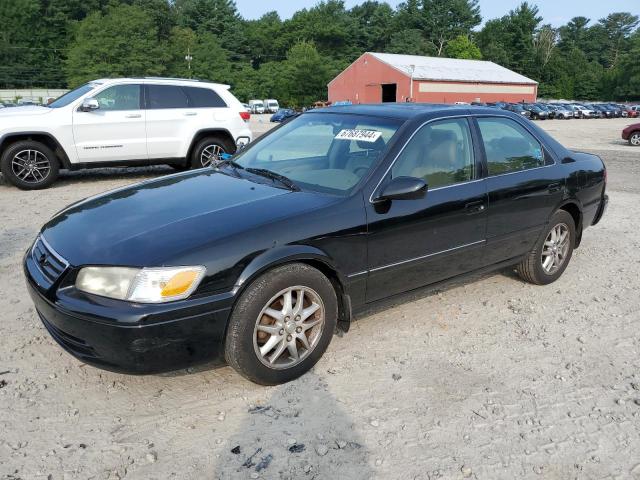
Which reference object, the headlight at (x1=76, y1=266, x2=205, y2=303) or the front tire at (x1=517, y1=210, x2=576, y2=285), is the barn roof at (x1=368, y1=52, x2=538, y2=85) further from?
the headlight at (x1=76, y1=266, x2=205, y2=303)

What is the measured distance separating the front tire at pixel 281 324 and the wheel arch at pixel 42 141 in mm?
7190

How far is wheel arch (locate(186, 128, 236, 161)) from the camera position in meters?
9.81

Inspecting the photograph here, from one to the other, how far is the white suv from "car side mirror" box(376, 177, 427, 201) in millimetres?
6193

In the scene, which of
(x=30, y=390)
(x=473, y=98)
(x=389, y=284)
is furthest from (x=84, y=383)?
(x=473, y=98)

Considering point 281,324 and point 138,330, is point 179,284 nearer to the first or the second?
point 138,330

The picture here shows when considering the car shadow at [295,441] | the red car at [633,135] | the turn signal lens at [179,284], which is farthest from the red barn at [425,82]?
the turn signal lens at [179,284]

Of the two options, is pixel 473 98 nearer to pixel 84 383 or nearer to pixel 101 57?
pixel 101 57

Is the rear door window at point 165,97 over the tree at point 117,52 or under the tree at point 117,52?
under

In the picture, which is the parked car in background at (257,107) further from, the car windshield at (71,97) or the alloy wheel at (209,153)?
the car windshield at (71,97)

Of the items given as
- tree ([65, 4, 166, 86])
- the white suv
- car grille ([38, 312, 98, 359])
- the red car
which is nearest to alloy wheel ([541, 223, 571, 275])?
car grille ([38, 312, 98, 359])

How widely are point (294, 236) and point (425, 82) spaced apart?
56.2 m

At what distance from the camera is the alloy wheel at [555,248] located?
4.85 metres

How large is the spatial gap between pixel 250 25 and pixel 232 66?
18.4 metres

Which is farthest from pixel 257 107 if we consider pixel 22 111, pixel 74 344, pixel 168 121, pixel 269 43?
pixel 74 344
